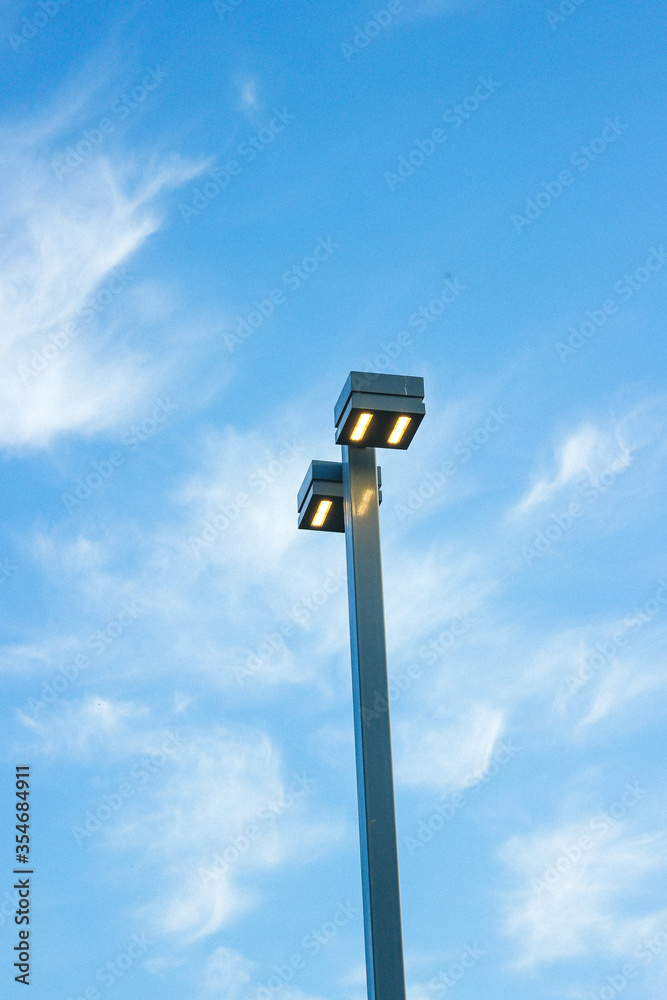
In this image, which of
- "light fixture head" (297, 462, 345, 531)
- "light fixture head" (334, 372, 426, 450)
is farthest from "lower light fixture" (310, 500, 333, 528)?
"light fixture head" (334, 372, 426, 450)

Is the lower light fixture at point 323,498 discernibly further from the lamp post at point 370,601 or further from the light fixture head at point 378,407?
the light fixture head at point 378,407

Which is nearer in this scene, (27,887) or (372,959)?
(372,959)

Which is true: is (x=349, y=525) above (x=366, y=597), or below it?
above

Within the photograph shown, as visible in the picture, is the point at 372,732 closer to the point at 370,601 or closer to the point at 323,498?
the point at 370,601

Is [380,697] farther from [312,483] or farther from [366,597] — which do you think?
[312,483]

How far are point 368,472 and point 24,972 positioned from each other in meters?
7.45

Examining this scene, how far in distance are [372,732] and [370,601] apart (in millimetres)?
779

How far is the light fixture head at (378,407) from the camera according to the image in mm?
6758

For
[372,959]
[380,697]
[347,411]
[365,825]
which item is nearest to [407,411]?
[347,411]

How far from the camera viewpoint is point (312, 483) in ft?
23.9

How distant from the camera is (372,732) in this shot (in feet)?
20.8

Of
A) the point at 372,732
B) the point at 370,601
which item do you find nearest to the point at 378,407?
the point at 370,601

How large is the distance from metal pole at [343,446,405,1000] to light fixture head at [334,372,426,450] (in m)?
0.23

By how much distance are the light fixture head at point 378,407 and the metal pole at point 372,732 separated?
23 cm
